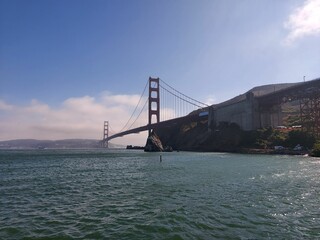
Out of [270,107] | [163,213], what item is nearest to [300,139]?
[270,107]

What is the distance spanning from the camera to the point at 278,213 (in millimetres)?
12570

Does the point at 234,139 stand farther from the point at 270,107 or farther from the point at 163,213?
the point at 163,213

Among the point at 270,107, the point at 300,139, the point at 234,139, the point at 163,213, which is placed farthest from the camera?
the point at 270,107

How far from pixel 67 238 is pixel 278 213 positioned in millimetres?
8944

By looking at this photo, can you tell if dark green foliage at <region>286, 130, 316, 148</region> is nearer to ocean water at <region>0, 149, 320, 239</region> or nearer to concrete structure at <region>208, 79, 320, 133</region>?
concrete structure at <region>208, 79, 320, 133</region>

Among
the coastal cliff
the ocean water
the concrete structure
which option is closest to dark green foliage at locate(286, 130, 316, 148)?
the coastal cliff

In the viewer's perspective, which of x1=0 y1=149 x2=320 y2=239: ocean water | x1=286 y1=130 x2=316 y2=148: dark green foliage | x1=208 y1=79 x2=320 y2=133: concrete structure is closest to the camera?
x1=0 y1=149 x2=320 y2=239: ocean water

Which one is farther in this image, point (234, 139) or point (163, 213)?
point (234, 139)

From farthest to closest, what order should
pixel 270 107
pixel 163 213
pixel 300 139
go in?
pixel 270 107 → pixel 300 139 → pixel 163 213

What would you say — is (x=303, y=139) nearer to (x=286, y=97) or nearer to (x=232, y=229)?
(x=286, y=97)

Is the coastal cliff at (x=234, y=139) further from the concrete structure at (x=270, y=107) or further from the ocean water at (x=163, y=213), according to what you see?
the ocean water at (x=163, y=213)

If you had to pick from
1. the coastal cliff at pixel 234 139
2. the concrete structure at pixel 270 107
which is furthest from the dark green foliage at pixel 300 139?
the concrete structure at pixel 270 107

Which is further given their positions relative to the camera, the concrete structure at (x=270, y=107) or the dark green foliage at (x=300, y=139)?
the concrete structure at (x=270, y=107)

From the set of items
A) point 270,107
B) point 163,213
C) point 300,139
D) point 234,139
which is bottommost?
point 163,213
